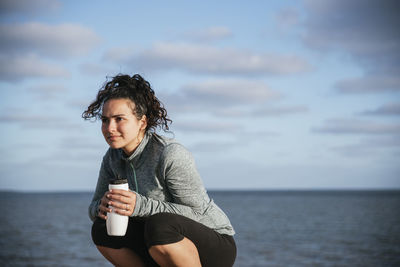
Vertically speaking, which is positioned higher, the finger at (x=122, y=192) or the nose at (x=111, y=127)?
the nose at (x=111, y=127)

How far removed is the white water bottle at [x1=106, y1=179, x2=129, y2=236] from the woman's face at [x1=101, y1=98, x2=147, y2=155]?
0.35 metres

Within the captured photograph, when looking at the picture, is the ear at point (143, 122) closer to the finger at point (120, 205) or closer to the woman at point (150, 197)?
the woman at point (150, 197)

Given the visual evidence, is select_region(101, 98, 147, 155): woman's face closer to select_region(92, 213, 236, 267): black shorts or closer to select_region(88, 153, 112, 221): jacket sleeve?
select_region(88, 153, 112, 221): jacket sleeve

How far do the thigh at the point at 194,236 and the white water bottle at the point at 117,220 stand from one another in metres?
0.18

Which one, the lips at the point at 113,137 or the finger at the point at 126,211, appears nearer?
the finger at the point at 126,211

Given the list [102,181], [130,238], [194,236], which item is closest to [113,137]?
[102,181]

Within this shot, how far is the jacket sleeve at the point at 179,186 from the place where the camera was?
2.99 meters

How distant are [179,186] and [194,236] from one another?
34 centimetres

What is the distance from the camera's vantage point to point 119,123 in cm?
309

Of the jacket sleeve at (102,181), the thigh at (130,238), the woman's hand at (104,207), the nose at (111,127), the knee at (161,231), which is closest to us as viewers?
the knee at (161,231)

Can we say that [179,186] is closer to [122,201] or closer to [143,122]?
[122,201]

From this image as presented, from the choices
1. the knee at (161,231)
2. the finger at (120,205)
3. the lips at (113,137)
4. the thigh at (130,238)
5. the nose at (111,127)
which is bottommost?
the thigh at (130,238)

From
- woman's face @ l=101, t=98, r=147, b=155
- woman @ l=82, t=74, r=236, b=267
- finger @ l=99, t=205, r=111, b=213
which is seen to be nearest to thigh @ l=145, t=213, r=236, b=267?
woman @ l=82, t=74, r=236, b=267

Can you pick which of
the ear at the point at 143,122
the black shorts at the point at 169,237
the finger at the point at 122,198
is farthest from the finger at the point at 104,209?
the ear at the point at 143,122
